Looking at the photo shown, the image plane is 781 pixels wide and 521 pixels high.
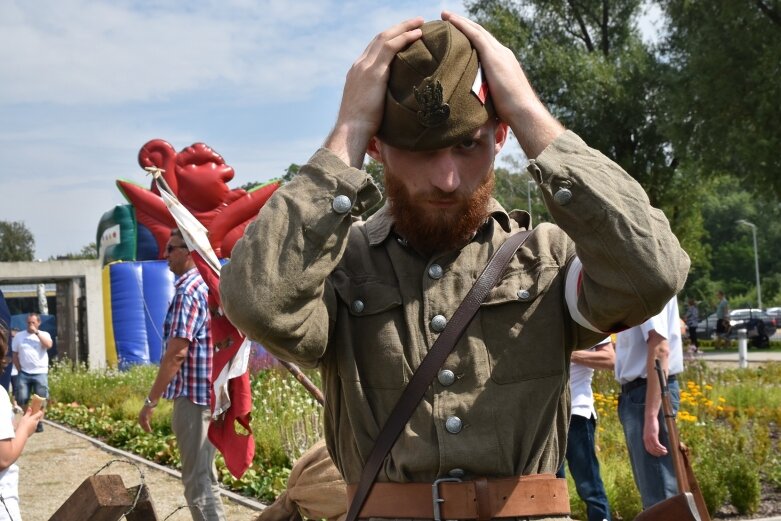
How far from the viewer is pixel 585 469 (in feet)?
18.7

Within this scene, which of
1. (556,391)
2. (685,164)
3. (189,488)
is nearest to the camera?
(556,391)

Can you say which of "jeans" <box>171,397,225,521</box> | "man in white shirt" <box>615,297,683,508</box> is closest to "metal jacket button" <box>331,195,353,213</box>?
"man in white shirt" <box>615,297,683,508</box>

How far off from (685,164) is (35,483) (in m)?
18.9

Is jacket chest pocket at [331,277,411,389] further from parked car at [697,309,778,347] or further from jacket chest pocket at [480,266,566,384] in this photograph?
parked car at [697,309,778,347]

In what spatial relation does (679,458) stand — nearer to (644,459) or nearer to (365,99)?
(644,459)

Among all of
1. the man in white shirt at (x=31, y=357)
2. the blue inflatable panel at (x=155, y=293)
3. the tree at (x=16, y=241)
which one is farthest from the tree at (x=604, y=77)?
the tree at (x=16, y=241)

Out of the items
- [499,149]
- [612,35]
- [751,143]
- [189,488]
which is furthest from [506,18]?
[499,149]

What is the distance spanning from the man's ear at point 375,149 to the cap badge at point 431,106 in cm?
21

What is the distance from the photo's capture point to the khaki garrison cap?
7.41 feet

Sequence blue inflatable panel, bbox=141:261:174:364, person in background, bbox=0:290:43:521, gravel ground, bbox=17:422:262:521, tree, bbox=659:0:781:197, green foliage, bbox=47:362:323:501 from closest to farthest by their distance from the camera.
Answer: person in background, bbox=0:290:43:521 → gravel ground, bbox=17:422:262:521 → green foliage, bbox=47:362:323:501 → tree, bbox=659:0:781:197 → blue inflatable panel, bbox=141:261:174:364

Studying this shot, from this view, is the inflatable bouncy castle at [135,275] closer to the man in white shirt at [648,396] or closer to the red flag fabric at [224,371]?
the red flag fabric at [224,371]

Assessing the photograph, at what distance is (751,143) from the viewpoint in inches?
832

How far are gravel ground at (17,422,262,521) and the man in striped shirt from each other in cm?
74

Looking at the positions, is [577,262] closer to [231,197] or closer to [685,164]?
[231,197]
